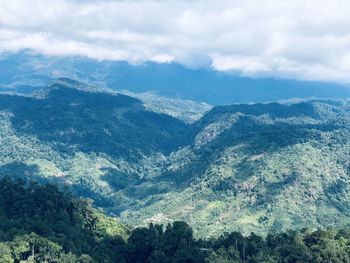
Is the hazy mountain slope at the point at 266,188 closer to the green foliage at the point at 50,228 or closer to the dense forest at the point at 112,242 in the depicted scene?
the green foliage at the point at 50,228

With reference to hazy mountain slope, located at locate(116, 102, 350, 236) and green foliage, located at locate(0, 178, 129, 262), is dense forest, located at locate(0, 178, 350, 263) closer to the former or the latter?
green foliage, located at locate(0, 178, 129, 262)

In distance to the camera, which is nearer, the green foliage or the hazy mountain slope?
the green foliage

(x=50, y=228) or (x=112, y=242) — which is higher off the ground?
(x=50, y=228)

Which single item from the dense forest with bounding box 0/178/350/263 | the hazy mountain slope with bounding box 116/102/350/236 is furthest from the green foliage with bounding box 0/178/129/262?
the hazy mountain slope with bounding box 116/102/350/236

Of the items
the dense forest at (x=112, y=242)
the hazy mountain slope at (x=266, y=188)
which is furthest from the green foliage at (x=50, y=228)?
the hazy mountain slope at (x=266, y=188)

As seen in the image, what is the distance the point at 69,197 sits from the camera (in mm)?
76875

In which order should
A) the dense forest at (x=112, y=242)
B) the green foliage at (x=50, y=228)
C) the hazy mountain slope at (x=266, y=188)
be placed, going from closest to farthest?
the green foliage at (x=50, y=228)
the dense forest at (x=112, y=242)
the hazy mountain slope at (x=266, y=188)

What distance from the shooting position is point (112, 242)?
67.2 metres

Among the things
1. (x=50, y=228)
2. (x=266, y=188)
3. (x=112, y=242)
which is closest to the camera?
(x=50, y=228)

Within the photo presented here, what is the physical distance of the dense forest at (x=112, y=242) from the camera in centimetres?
5719

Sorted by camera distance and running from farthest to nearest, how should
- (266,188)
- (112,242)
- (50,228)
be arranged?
(266,188), (112,242), (50,228)

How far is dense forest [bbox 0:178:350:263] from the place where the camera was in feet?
188

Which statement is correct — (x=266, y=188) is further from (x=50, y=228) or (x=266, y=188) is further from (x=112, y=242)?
(x=50, y=228)

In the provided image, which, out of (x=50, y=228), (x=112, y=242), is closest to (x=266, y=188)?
(x=112, y=242)
